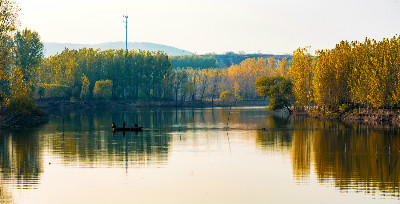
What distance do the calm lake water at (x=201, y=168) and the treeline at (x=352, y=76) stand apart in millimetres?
21527

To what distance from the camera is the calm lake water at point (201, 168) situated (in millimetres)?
32125

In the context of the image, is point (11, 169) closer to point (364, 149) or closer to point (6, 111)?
point (364, 149)

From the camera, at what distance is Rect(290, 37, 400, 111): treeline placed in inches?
3462

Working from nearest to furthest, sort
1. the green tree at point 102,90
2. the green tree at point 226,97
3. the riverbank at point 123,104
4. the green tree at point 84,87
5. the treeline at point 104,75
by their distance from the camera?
the riverbank at point 123,104
the green tree at point 84,87
the treeline at point 104,75
the green tree at point 102,90
the green tree at point 226,97

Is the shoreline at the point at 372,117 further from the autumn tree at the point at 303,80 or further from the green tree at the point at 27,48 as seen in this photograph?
the green tree at the point at 27,48

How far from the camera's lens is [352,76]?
95.8 metres

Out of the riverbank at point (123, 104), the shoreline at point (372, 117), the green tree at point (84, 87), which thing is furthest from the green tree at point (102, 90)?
the shoreline at point (372, 117)

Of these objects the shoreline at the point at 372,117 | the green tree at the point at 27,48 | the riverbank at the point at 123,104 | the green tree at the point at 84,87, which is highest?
the green tree at the point at 27,48

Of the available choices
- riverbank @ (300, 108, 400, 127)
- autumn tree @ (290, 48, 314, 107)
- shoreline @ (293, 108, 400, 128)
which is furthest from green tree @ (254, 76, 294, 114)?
shoreline @ (293, 108, 400, 128)

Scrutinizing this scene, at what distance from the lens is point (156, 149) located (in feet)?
177

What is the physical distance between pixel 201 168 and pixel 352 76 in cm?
6129

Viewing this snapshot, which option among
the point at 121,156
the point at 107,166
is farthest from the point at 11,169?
the point at 121,156

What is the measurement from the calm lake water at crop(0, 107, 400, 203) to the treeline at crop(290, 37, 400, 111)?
21527 millimetres

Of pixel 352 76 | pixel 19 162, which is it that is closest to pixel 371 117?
pixel 352 76
